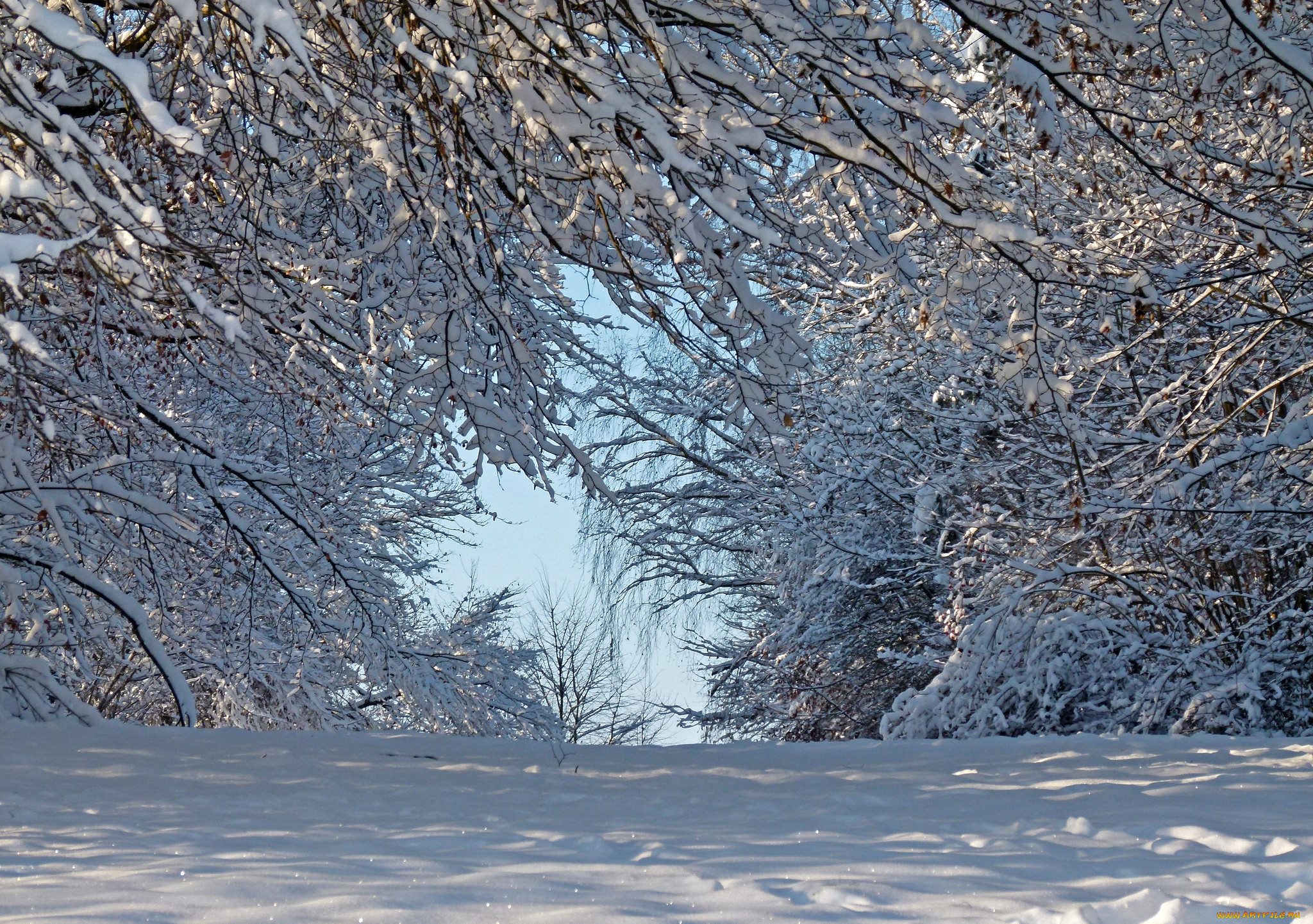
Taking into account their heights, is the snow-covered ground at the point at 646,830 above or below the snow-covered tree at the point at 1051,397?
below

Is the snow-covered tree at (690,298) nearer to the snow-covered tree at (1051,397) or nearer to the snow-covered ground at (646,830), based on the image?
the snow-covered tree at (1051,397)

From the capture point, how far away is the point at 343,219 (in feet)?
22.2

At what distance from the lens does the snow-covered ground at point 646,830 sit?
286 centimetres

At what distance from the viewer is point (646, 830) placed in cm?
390

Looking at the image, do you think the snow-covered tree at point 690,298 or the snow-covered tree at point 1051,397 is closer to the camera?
the snow-covered tree at point 690,298

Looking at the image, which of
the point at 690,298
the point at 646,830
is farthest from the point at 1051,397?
the point at 646,830

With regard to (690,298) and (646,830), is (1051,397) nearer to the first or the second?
(690,298)

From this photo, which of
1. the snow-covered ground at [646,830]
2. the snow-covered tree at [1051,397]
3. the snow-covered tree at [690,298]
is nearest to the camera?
the snow-covered ground at [646,830]

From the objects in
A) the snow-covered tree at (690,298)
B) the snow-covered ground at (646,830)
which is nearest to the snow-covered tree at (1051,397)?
the snow-covered tree at (690,298)

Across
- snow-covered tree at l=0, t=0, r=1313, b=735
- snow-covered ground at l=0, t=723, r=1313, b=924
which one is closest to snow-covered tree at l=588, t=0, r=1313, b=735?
snow-covered tree at l=0, t=0, r=1313, b=735

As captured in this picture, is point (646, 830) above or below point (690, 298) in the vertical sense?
below

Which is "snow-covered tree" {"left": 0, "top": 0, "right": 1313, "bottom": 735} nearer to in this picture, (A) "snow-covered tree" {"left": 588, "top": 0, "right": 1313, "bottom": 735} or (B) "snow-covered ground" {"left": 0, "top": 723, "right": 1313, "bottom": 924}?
(A) "snow-covered tree" {"left": 588, "top": 0, "right": 1313, "bottom": 735}

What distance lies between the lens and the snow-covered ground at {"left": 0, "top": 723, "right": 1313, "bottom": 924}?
2.86 m

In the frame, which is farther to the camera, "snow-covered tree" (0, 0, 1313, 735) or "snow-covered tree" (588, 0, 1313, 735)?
"snow-covered tree" (588, 0, 1313, 735)
